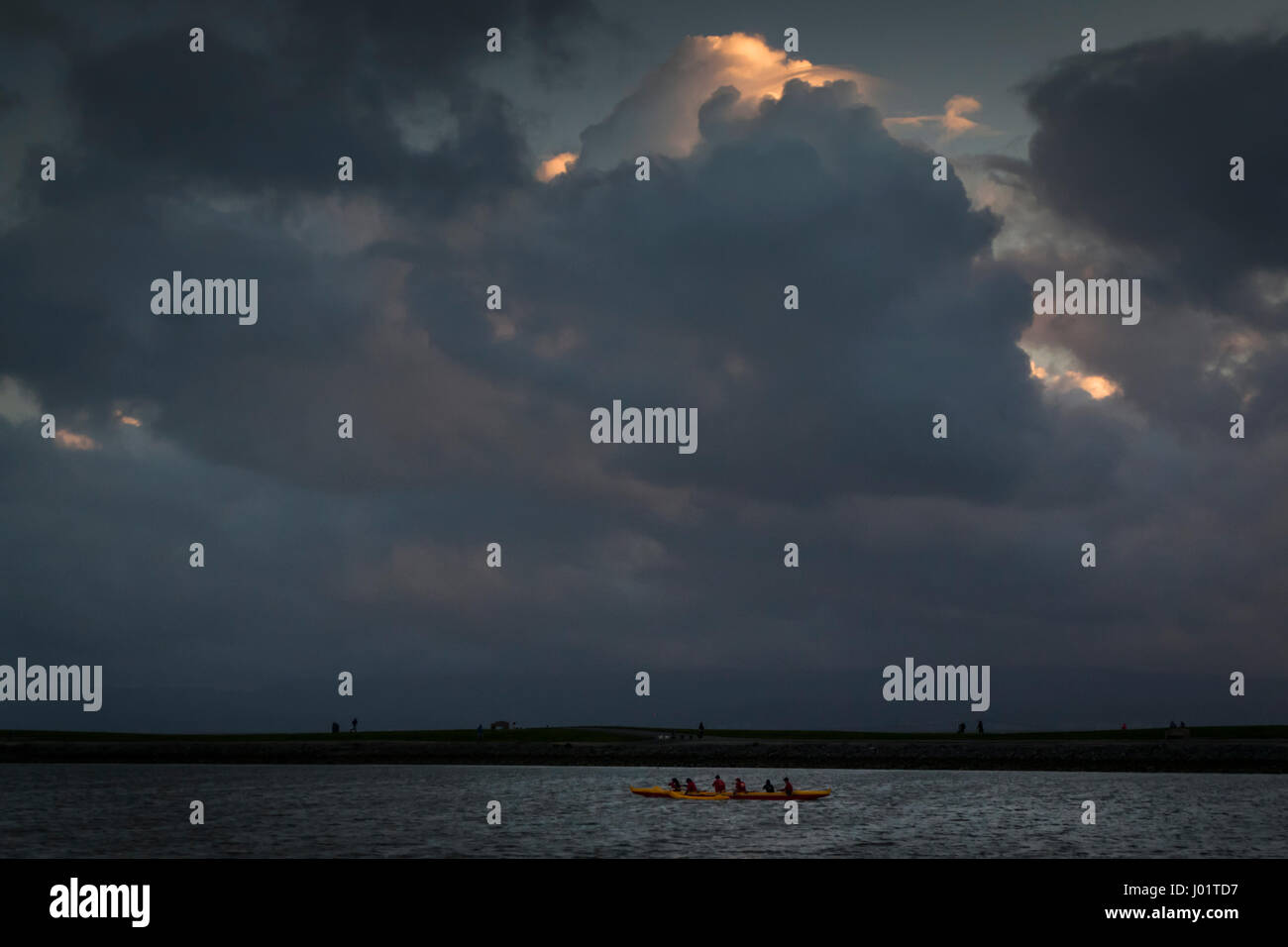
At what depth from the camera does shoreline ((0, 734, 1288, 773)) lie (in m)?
104

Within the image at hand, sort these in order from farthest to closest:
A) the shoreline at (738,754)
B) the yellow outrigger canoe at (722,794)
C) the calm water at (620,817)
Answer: the shoreline at (738,754)
the yellow outrigger canoe at (722,794)
the calm water at (620,817)

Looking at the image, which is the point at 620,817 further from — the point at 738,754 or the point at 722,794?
the point at 738,754

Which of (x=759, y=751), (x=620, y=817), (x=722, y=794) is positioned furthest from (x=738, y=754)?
(x=620, y=817)

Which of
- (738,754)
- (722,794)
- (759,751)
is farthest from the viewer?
(759,751)

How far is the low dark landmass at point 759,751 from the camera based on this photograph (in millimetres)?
104938

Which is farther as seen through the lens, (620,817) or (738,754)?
(738,754)

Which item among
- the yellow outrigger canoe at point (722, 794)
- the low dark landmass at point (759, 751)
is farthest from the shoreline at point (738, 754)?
the yellow outrigger canoe at point (722, 794)

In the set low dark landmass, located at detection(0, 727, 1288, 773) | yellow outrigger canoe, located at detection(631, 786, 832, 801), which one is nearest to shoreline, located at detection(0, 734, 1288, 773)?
low dark landmass, located at detection(0, 727, 1288, 773)

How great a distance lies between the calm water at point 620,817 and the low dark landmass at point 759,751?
2960mm

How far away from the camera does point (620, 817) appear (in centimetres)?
6612

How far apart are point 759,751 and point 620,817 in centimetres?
5390

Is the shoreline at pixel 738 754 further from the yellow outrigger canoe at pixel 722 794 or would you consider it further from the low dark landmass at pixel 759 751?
the yellow outrigger canoe at pixel 722 794
